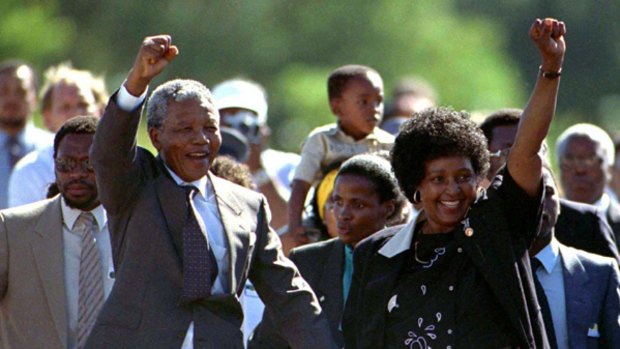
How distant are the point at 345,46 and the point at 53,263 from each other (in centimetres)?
2609

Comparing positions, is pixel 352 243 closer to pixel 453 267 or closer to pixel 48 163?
pixel 453 267

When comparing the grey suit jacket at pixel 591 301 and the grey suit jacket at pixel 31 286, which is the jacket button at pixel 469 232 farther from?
the grey suit jacket at pixel 31 286

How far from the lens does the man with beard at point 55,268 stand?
8969 millimetres

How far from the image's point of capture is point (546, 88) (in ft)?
24.6

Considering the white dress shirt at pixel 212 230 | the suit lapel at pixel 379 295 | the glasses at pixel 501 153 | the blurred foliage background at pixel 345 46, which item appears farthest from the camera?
the blurred foliage background at pixel 345 46

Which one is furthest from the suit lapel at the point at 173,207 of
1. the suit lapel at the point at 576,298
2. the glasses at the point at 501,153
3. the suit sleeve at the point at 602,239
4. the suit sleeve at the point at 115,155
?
the suit sleeve at the point at 602,239

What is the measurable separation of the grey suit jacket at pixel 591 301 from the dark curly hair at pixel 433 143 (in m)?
0.95

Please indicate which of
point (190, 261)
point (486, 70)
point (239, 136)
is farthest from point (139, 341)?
point (486, 70)

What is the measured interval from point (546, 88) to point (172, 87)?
1.85 metres

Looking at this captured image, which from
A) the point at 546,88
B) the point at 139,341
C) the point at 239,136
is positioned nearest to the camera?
the point at 546,88

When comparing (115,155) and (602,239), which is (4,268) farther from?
(602,239)

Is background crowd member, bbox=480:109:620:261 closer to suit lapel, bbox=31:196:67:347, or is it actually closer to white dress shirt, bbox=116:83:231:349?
white dress shirt, bbox=116:83:231:349

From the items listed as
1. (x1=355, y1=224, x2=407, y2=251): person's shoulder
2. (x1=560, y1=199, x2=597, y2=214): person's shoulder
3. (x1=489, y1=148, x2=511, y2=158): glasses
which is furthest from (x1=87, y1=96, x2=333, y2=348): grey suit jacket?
(x1=489, y1=148, x2=511, y2=158): glasses

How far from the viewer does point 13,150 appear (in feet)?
43.2
